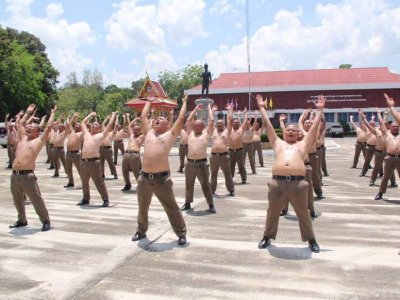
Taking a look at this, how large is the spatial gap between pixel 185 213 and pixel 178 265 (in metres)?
3.43

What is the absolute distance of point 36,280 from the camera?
5.65 meters

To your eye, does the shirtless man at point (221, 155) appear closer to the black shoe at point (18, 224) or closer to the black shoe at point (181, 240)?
the black shoe at point (181, 240)

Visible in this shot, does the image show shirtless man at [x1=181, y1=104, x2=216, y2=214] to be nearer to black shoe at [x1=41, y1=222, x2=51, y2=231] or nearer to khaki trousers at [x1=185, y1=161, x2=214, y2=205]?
khaki trousers at [x1=185, y1=161, x2=214, y2=205]

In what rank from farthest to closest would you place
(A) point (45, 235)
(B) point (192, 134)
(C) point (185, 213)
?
(B) point (192, 134) → (C) point (185, 213) → (A) point (45, 235)

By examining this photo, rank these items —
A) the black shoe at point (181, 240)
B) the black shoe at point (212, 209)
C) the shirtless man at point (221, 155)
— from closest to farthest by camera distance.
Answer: the black shoe at point (181, 240) < the black shoe at point (212, 209) < the shirtless man at point (221, 155)

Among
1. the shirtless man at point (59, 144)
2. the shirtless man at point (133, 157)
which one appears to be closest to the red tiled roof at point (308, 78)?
the shirtless man at point (59, 144)

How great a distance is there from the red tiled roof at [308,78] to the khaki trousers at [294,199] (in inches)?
1939

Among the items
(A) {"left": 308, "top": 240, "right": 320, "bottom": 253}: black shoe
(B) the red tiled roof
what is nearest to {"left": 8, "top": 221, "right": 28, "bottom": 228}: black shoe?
(A) {"left": 308, "top": 240, "right": 320, "bottom": 253}: black shoe

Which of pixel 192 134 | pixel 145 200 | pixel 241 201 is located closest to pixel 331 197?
pixel 241 201

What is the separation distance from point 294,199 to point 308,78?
51.9 metres

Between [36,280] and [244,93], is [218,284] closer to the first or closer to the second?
[36,280]

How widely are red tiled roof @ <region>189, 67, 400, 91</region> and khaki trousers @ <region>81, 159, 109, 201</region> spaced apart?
45.8 metres

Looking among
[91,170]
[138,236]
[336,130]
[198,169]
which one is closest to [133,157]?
[91,170]

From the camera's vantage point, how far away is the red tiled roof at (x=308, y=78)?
54.1 metres
